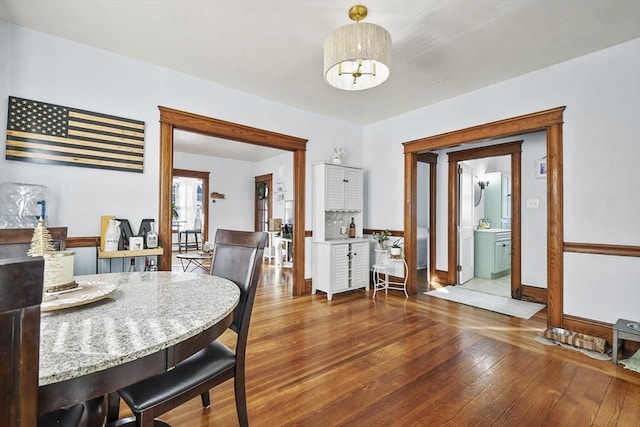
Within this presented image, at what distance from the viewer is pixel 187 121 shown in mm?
3248

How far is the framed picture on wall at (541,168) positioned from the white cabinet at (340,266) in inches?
99.4

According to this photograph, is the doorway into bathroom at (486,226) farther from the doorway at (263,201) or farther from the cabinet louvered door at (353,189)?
the doorway at (263,201)

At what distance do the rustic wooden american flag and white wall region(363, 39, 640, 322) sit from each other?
412 cm

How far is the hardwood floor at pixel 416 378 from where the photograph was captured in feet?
5.66

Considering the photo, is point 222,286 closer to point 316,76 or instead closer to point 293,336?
point 293,336

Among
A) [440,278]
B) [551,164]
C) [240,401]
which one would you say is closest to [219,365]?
[240,401]

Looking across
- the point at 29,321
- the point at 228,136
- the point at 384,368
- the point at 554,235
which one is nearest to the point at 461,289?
the point at 554,235

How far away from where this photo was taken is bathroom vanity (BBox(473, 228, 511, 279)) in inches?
210

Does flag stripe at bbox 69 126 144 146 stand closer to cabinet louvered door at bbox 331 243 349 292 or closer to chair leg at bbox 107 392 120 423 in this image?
chair leg at bbox 107 392 120 423

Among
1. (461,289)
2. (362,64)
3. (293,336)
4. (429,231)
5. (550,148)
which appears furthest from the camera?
(429,231)

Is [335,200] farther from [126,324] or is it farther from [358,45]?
[126,324]

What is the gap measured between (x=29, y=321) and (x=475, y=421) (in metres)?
2.08

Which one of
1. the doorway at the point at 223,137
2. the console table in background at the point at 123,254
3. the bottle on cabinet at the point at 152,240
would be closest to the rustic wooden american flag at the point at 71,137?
Result: the doorway at the point at 223,137

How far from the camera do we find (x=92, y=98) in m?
2.75
